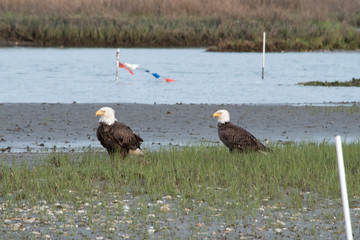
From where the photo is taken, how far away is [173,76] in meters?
30.5

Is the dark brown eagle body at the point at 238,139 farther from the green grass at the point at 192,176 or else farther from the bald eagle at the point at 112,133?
the bald eagle at the point at 112,133

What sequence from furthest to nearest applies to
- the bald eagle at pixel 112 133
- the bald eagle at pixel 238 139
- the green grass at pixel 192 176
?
the bald eagle at pixel 238 139
the bald eagle at pixel 112 133
the green grass at pixel 192 176

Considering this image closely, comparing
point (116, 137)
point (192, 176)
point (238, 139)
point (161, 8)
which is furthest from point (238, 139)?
point (161, 8)

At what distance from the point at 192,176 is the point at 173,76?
21.0 meters

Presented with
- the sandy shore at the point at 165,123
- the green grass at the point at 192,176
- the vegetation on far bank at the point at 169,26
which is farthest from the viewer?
→ the vegetation on far bank at the point at 169,26

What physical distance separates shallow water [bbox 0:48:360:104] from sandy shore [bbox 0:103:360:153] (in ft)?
8.62

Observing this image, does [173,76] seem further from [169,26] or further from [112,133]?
[112,133]

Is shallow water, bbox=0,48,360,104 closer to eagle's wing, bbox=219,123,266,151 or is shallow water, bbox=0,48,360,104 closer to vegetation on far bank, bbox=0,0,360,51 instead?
vegetation on far bank, bbox=0,0,360,51

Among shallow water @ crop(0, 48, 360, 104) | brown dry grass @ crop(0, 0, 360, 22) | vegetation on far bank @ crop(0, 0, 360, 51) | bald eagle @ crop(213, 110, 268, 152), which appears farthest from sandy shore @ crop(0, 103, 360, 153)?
brown dry grass @ crop(0, 0, 360, 22)

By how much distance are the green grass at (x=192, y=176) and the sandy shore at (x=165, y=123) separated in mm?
2080

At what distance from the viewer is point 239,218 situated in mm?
7629

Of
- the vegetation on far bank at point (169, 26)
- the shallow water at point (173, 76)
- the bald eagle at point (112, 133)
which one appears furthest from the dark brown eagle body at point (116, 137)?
the vegetation on far bank at point (169, 26)

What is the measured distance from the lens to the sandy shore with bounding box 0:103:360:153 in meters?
13.9

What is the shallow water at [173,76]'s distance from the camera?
22391 millimetres
